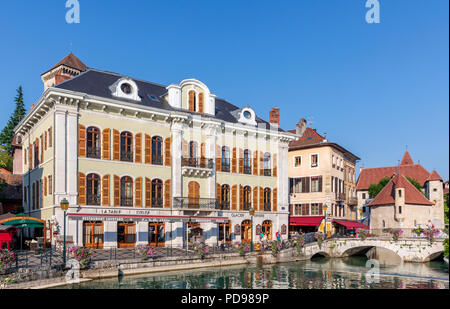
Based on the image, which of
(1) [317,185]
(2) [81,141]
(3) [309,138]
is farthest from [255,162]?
(2) [81,141]

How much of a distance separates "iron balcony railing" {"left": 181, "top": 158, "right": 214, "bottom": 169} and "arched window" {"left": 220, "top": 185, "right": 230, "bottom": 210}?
2.44 meters

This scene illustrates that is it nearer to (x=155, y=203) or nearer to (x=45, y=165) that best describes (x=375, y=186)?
(x=155, y=203)

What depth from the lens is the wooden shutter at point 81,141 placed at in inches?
1092

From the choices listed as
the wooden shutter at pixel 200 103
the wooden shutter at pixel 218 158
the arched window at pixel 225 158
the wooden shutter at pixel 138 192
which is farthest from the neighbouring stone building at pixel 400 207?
the wooden shutter at pixel 138 192

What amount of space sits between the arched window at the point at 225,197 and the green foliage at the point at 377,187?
25.6 m

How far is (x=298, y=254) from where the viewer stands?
1287 inches

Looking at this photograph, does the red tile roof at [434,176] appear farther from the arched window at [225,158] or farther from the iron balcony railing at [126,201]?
the iron balcony railing at [126,201]

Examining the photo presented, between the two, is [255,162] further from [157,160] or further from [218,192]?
[157,160]

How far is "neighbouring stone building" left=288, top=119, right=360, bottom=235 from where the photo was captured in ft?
143

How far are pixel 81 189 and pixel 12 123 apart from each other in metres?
47.1

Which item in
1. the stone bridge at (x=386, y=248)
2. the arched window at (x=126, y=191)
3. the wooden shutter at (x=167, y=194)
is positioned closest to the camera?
the arched window at (x=126, y=191)

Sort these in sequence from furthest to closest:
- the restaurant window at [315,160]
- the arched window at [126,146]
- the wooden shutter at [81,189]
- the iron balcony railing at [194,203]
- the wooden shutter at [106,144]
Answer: the restaurant window at [315,160] → the iron balcony railing at [194,203] → the arched window at [126,146] → the wooden shutter at [106,144] → the wooden shutter at [81,189]

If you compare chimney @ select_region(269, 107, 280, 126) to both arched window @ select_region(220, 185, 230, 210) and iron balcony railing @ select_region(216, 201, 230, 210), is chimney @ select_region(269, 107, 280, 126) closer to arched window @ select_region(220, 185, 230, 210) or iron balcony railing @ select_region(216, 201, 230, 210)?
arched window @ select_region(220, 185, 230, 210)

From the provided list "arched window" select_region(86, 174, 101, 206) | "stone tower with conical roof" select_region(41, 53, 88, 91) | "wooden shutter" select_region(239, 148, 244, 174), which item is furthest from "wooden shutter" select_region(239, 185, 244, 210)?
"stone tower with conical roof" select_region(41, 53, 88, 91)
